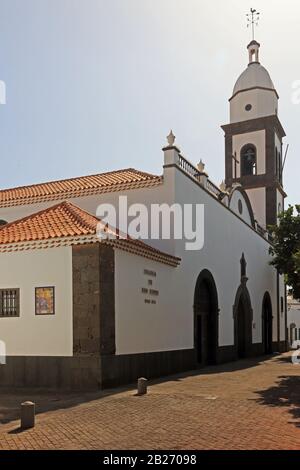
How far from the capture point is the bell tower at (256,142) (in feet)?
112

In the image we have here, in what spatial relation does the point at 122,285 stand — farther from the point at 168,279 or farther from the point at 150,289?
the point at 168,279

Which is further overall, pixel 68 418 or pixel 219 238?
pixel 219 238

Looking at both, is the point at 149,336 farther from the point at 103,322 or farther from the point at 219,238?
the point at 219,238

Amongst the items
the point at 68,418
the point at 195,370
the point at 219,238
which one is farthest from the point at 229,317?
the point at 68,418

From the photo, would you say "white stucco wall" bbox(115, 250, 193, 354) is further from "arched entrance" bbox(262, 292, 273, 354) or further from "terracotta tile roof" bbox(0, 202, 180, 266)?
"arched entrance" bbox(262, 292, 273, 354)

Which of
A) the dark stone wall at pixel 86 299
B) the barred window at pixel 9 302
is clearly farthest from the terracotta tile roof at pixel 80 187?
the barred window at pixel 9 302

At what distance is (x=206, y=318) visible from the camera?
23078mm

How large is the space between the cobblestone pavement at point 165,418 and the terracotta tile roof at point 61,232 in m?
4.09

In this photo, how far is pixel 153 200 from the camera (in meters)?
19.7

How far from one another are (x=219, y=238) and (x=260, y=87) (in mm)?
14880

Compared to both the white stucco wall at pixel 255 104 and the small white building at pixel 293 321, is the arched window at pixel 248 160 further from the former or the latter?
the small white building at pixel 293 321

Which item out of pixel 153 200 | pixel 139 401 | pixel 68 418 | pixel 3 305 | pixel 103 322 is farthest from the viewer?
pixel 153 200

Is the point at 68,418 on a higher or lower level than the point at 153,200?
lower

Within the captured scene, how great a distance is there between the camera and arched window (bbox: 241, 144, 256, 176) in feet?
114
